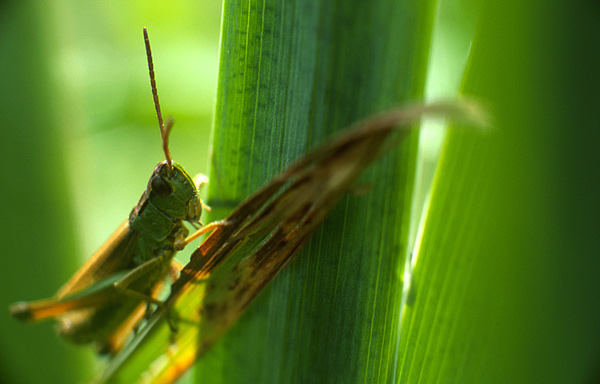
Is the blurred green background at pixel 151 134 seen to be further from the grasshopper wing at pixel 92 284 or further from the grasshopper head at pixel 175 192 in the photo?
the grasshopper head at pixel 175 192

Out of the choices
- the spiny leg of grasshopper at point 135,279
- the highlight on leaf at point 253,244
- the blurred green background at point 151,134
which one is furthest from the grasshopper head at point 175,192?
the highlight on leaf at point 253,244

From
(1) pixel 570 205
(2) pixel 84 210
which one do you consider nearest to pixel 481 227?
(1) pixel 570 205

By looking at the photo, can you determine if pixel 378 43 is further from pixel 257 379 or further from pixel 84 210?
pixel 84 210

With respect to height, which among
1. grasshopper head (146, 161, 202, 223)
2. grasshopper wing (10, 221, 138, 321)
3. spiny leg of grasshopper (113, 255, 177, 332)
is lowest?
grasshopper wing (10, 221, 138, 321)

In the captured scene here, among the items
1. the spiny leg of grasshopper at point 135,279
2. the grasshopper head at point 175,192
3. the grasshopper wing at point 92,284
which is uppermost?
the grasshopper head at point 175,192

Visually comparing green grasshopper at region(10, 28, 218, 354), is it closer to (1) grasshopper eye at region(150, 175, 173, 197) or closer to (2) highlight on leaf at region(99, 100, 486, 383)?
(1) grasshopper eye at region(150, 175, 173, 197)

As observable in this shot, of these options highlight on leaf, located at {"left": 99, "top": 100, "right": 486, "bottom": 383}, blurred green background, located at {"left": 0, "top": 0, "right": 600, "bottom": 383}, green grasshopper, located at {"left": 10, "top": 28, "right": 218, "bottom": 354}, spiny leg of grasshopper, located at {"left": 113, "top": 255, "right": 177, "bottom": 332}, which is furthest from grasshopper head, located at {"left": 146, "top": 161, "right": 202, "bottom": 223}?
highlight on leaf, located at {"left": 99, "top": 100, "right": 486, "bottom": 383}
